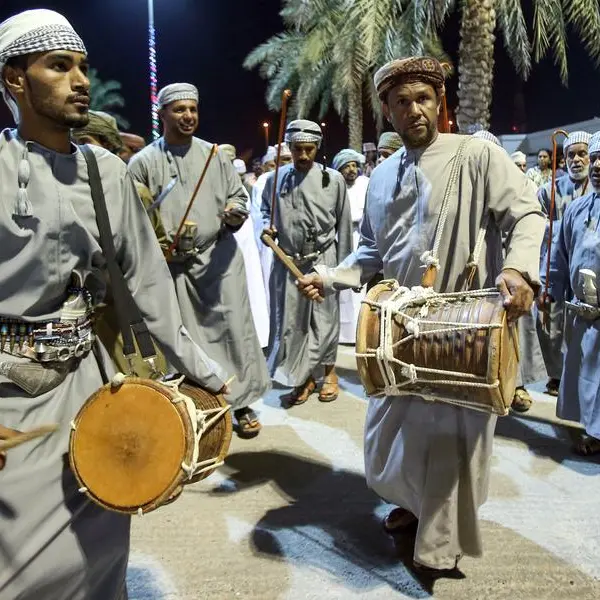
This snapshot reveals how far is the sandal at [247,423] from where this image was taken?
15.8 ft

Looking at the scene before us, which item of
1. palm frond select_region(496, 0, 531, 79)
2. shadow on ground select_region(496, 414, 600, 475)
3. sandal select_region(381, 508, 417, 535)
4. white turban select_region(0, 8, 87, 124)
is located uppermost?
palm frond select_region(496, 0, 531, 79)

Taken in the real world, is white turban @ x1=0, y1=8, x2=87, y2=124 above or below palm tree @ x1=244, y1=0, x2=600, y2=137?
below

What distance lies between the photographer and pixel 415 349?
2.52 m

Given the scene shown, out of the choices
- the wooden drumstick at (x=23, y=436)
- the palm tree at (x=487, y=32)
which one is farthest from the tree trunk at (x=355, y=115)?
the wooden drumstick at (x=23, y=436)

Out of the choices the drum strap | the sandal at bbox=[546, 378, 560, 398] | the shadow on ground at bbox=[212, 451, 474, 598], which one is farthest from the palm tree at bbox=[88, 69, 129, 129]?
the drum strap

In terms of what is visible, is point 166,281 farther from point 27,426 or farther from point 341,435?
point 341,435

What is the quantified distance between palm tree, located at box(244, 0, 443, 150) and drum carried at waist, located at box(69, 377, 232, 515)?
12092 mm

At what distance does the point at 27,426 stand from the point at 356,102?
20.3 meters

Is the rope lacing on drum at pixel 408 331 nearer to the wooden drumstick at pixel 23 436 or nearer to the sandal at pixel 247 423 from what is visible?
the wooden drumstick at pixel 23 436

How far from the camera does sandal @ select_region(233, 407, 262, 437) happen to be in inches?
190

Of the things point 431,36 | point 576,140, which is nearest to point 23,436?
point 576,140

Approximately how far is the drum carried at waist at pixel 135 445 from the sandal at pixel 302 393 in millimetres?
3632

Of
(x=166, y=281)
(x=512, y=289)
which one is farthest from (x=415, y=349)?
(x=166, y=281)

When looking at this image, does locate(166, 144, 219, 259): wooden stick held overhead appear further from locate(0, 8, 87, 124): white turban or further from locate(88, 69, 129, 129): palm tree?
locate(88, 69, 129, 129): palm tree
